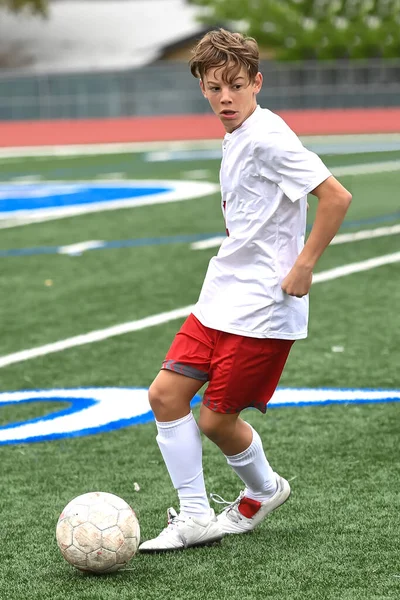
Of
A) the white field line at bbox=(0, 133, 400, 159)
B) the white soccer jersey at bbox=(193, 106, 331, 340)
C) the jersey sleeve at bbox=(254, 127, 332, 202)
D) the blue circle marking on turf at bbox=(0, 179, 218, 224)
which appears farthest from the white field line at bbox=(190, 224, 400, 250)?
the white field line at bbox=(0, 133, 400, 159)

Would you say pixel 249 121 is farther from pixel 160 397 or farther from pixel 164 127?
pixel 164 127

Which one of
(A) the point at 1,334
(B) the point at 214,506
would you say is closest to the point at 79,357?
(A) the point at 1,334

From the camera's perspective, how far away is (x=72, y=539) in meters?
3.91

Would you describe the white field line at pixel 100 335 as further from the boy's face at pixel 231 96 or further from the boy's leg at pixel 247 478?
the boy's face at pixel 231 96

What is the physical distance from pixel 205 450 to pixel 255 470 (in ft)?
3.95

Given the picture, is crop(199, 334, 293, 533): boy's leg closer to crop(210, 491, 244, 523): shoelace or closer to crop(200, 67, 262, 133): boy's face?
crop(210, 491, 244, 523): shoelace

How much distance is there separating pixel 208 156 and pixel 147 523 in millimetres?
19636

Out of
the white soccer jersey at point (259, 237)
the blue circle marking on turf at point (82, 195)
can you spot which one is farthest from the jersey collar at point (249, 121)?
the blue circle marking on turf at point (82, 195)

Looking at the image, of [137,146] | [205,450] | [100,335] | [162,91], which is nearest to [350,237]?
[100,335]

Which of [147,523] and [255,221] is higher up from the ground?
[255,221]

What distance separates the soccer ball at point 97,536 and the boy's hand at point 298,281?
938 mm

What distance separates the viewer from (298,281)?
13.1 feet

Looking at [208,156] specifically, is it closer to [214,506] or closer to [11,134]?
[11,134]

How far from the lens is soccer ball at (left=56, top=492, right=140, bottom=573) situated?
153 inches
